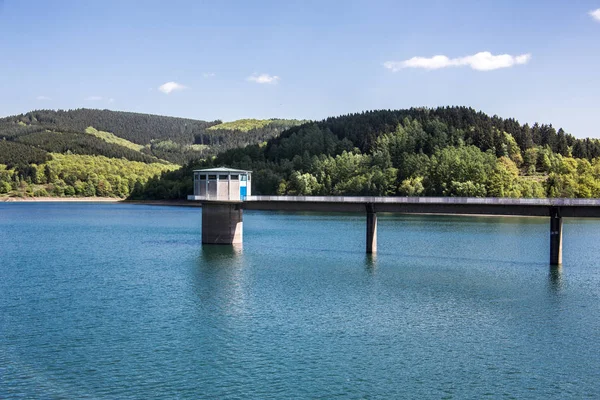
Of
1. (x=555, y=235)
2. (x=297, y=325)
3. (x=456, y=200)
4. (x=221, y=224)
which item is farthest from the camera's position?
(x=221, y=224)

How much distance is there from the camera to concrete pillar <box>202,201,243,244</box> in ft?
258

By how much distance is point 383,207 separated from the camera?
7138 cm

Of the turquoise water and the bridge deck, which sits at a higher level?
the bridge deck

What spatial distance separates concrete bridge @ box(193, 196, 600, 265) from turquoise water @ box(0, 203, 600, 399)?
464cm

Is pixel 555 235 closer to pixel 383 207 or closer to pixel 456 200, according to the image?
pixel 456 200

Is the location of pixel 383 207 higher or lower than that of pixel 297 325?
higher

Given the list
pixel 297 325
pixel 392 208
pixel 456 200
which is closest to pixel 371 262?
pixel 392 208

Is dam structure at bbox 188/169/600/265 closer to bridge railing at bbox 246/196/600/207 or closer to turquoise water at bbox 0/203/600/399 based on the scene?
bridge railing at bbox 246/196/600/207

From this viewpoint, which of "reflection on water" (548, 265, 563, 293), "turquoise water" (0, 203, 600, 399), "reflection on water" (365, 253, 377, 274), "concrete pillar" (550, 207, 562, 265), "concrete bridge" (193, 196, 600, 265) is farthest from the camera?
"concrete bridge" (193, 196, 600, 265)

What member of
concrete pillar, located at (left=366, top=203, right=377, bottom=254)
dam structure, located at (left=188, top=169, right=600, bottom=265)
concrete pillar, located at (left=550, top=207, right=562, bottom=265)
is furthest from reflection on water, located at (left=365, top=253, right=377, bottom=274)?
concrete pillar, located at (left=550, top=207, right=562, bottom=265)

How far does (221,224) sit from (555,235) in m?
36.6

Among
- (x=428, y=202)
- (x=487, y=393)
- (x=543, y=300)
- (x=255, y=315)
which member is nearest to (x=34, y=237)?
(x=428, y=202)

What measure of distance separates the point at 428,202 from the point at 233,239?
23470 millimetres

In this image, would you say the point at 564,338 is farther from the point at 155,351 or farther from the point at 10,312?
Result: the point at 10,312
